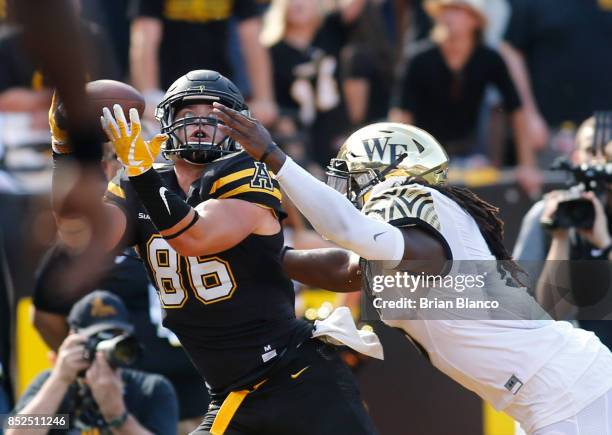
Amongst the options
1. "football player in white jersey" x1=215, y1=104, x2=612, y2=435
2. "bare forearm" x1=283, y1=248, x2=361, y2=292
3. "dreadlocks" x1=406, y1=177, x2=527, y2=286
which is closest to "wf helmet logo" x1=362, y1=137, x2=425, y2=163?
"football player in white jersey" x1=215, y1=104, x2=612, y2=435

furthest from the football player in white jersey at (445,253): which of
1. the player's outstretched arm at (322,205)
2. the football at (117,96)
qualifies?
the football at (117,96)

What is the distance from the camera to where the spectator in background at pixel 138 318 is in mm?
6723

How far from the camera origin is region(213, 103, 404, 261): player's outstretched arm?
443 centimetres

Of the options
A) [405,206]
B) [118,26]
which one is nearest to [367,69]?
[118,26]

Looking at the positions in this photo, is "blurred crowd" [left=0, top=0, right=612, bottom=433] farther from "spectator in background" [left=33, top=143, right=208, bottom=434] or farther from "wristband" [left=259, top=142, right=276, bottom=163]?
"wristband" [left=259, top=142, right=276, bottom=163]

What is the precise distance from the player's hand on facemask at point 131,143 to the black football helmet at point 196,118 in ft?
1.04

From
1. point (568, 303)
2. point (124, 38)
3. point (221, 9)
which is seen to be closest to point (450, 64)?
point (221, 9)

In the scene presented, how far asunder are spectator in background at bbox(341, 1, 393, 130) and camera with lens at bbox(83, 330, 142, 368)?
11.5 ft

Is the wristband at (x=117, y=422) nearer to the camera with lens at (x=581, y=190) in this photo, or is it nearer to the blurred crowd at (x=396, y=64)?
the camera with lens at (x=581, y=190)

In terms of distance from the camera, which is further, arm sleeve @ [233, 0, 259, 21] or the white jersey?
arm sleeve @ [233, 0, 259, 21]

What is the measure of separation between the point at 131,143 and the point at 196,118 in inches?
14.7

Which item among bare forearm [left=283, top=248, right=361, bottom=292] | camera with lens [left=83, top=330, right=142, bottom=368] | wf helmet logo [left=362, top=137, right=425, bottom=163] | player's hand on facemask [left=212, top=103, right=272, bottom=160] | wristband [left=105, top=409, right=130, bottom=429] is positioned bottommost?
wristband [left=105, top=409, right=130, bottom=429]

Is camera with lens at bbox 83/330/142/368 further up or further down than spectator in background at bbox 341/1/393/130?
further down

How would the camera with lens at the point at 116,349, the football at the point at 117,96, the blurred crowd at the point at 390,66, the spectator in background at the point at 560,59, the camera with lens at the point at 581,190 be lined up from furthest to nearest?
the spectator in background at the point at 560,59
the blurred crowd at the point at 390,66
the camera with lens at the point at 581,190
the camera with lens at the point at 116,349
the football at the point at 117,96
